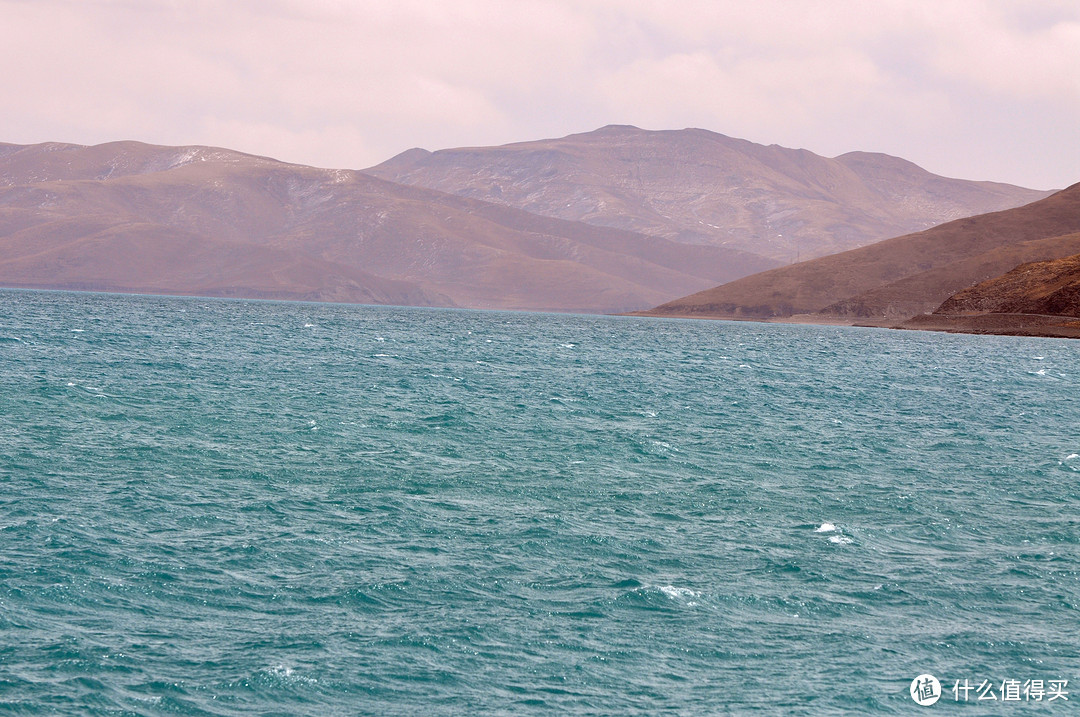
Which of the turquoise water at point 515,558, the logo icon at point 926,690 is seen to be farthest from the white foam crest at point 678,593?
the logo icon at point 926,690

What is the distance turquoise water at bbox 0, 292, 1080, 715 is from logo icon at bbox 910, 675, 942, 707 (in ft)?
0.64

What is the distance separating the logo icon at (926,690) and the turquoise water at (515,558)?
195 millimetres

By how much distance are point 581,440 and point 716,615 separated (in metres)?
26.5

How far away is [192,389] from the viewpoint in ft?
214

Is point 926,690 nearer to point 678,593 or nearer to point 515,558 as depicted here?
point 678,593

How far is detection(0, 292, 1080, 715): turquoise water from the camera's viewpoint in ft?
69.2

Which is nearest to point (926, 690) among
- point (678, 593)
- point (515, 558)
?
point (678, 593)

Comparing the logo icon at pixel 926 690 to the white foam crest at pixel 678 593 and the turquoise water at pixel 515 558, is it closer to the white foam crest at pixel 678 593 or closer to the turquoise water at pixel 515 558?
the turquoise water at pixel 515 558

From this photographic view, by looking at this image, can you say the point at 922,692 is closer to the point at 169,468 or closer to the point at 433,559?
the point at 433,559

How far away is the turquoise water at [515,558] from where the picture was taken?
69.2 ft

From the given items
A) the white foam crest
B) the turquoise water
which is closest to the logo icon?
the turquoise water

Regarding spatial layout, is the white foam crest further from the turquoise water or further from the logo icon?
the logo icon

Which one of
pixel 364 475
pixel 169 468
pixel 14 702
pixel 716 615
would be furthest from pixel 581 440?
pixel 14 702

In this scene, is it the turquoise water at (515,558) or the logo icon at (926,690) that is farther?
the turquoise water at (515,558)
